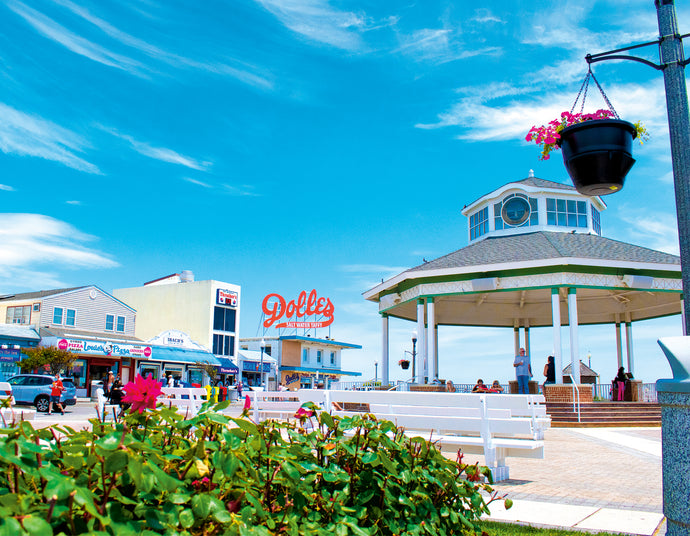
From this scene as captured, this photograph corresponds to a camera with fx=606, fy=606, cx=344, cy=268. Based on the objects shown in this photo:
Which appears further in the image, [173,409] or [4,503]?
[173,409]

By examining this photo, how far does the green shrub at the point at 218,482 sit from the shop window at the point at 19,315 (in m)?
43.5

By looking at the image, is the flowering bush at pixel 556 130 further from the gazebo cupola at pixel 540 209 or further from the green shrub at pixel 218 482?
the gazebo cupola at pixel 540 209

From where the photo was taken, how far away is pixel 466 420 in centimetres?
796

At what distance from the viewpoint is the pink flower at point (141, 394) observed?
268 centimetres

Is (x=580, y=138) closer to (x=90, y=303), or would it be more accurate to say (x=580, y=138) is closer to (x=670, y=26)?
(x=670, y=26)

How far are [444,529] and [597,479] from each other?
6813 mm

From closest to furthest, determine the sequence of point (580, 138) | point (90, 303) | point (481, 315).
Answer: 1. point (580, 138)
2. point (481, 315)
3. point (90, 303)

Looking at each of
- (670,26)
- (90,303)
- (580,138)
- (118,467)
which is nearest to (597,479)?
(580,138)

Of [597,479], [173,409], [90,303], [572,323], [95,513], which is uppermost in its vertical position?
[90,303]

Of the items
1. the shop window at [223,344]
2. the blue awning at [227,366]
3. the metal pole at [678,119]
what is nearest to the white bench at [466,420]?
the metal pole at [678,119]

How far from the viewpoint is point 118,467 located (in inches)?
75.1

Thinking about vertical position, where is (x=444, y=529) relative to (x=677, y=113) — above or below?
below

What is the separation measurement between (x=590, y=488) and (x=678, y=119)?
17.1ft

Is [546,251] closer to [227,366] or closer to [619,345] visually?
[619,345]
